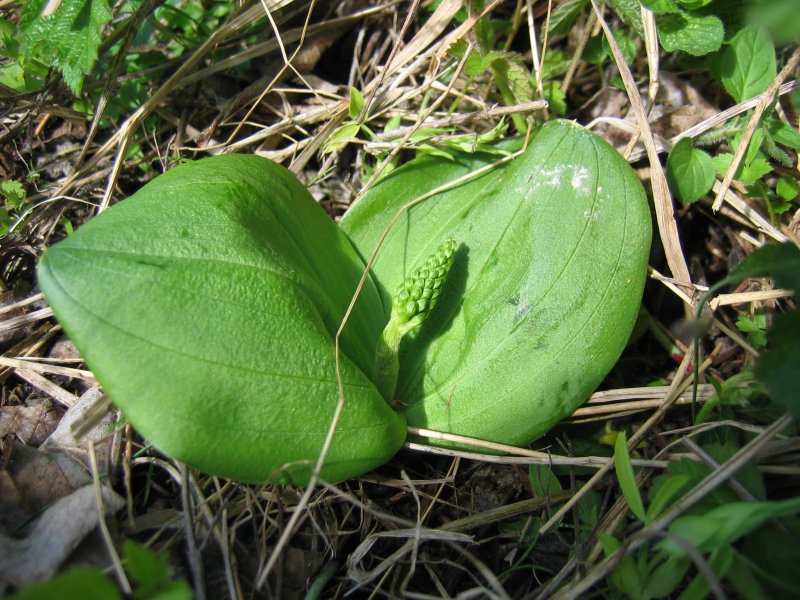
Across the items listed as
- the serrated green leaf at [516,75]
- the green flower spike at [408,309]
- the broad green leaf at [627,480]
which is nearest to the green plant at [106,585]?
the green flower spike at [408,309]

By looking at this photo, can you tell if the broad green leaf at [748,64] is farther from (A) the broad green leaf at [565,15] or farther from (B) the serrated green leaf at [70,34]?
(B) the serrated green leaf at [70,34]

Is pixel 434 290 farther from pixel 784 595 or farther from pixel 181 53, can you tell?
pixel 181 53

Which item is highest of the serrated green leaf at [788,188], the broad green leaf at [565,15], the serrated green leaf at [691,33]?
the broad green leaf at [565,15]

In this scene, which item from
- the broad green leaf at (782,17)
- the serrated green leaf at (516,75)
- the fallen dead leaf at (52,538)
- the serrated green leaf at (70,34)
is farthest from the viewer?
the serrated green leaf at (516,75)

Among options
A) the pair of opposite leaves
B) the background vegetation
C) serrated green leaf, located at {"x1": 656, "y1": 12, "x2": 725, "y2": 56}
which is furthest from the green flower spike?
serrated green leaf, located at {"x1": 656, "y1": 12, "x2": 725, "y2": 56}

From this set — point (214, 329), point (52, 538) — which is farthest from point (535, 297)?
point (52, 538)

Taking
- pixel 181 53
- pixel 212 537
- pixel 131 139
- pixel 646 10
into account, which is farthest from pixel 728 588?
pixel 181 53

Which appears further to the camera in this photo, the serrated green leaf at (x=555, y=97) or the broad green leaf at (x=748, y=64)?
the serrated green leaf at (x=555, y=97)

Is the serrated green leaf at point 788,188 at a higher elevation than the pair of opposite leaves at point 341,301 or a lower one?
lower
